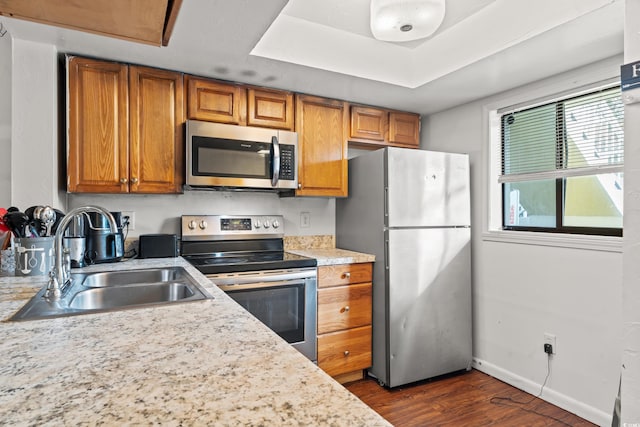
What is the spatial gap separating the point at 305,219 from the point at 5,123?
2.03 metres

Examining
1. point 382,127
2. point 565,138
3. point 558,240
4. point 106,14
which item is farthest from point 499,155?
point 106,14

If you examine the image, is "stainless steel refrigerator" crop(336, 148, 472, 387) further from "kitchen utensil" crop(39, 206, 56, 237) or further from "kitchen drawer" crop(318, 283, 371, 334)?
"kitchen utensil" crop(39, 206, 56, 237)

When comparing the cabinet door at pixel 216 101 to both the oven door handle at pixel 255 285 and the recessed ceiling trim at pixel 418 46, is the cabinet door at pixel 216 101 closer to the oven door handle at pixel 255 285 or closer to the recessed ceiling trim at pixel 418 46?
the recessed ceiling trim at pixel 418 46

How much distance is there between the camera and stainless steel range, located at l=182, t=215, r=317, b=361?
2232 millimetres

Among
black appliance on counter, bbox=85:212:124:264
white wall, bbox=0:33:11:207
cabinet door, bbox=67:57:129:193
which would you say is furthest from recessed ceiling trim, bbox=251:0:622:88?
white wall, bbox=0:33:11:207

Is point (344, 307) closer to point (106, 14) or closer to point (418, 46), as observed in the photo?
point (418, 46)

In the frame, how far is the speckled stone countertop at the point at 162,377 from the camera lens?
51cm

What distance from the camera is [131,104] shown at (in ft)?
7.31

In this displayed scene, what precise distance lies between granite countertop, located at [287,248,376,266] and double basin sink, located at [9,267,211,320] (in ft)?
3.19

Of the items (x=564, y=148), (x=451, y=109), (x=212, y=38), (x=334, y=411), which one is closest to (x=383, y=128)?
(x=451, y=109)

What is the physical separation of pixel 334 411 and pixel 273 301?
1.86m

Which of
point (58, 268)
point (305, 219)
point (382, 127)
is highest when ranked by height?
point (382, 127)

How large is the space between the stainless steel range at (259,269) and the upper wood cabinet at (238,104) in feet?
2.33

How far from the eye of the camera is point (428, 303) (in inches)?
104
